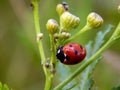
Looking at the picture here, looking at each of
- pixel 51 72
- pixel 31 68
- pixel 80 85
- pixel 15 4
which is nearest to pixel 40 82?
pixel 31 68

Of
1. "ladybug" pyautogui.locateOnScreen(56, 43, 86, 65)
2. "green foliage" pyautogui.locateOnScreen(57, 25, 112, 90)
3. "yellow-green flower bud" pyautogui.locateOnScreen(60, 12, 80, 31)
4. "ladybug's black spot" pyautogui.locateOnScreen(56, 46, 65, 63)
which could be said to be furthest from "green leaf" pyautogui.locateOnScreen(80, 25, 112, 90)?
"yellow-green flower bud" pyautogui.locateOnScreen(60, 12, 80, 31)

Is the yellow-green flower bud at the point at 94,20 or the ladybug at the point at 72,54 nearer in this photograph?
the yellow-green flower bud at the point at 94,20

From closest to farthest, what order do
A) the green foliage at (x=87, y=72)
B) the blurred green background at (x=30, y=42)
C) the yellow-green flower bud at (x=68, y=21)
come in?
1. the yellow-green flower bud at (x=68, y=21)
2. the green foliage at (x=87, y=72)
3. the blurred green background at (x=30, y=42)

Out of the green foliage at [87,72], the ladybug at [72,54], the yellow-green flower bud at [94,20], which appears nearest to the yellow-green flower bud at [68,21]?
the yellow-green flower bud at [94,20]

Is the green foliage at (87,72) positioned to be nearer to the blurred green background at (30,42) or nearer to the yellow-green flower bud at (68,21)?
the yellow-green flower bud at (68,21)

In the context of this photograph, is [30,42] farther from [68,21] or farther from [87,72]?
[68,21]

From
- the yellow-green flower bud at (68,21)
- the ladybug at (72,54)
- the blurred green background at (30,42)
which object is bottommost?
the blurred green background at (30,42)
